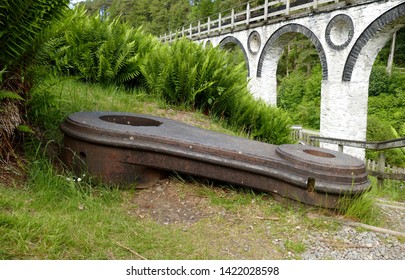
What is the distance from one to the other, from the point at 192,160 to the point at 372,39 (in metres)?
11.2

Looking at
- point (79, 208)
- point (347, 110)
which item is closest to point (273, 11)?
point (347, 110)

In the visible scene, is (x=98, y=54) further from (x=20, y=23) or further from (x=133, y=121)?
(x=20, y=23)

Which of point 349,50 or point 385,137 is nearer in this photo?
point 349,50

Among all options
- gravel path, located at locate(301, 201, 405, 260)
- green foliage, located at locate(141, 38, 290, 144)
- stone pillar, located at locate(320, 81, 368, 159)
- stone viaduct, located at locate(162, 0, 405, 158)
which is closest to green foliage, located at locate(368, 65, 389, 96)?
stone viaduct, located at locate(162, 0, 405, 158)

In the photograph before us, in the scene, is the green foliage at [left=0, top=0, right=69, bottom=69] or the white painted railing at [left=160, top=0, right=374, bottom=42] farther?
the white painted railing at [left=160, top=0, right=374, bottom=42]

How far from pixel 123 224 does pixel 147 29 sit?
4428 cm

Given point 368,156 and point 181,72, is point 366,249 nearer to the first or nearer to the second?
point 181,72

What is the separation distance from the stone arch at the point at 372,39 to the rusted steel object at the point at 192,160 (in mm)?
9974

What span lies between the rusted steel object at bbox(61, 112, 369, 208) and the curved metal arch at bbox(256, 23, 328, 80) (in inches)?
466

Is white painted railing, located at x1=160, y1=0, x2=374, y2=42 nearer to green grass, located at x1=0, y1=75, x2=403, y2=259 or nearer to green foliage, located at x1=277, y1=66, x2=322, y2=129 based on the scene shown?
green foliage, located at x1=277, y1=66, x2=322, y2=129

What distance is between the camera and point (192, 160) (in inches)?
108

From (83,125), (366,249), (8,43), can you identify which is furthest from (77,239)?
(366,249)

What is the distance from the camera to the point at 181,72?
16.1 feet

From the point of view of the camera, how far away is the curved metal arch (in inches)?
541
